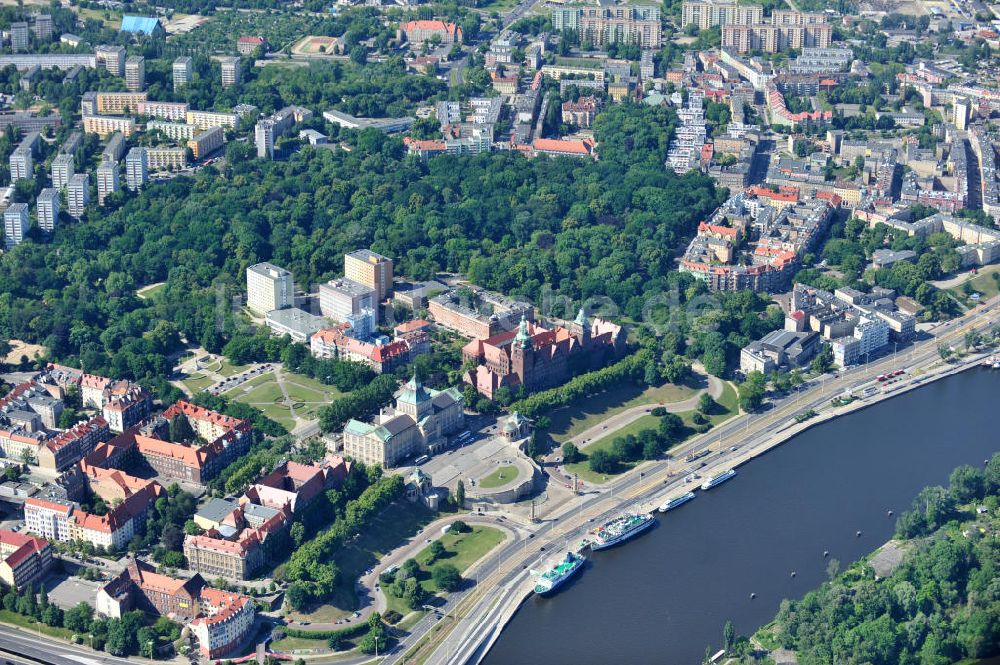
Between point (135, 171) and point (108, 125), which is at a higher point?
point (108, 125)

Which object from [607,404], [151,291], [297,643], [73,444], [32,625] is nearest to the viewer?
[297,643]

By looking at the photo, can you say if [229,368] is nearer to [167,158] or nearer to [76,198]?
[76,198]

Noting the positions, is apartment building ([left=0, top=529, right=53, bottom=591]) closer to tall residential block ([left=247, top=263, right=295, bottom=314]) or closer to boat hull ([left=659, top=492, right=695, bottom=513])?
boat hull ([left=659, top=492, right=695, bottom=513])

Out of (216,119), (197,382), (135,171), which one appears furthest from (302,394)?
(216,119)

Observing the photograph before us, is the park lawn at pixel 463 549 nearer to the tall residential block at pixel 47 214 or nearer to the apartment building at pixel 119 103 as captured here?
the tall residential block at pixel 47 214

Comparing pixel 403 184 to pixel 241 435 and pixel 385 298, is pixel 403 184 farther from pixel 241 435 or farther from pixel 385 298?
pixel 241 435

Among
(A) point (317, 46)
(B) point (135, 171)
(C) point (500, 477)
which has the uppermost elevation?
(A) point (317, 46)
